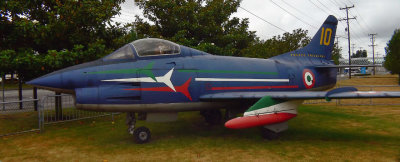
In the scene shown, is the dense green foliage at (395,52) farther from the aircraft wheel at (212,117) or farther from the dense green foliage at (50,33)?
the dense green foliage at (50,33)

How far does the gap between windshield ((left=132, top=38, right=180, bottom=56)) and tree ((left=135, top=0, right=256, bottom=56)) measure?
20.6ft

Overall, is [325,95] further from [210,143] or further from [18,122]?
[18,122]

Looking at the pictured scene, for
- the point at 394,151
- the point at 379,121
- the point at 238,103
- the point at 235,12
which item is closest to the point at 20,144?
the point at 238,103

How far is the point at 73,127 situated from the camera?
921cm

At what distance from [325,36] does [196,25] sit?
22.2 ft

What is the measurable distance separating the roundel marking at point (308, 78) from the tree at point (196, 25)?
5150 millimetres

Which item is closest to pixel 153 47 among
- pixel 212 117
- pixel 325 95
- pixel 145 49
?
pixel 145 49

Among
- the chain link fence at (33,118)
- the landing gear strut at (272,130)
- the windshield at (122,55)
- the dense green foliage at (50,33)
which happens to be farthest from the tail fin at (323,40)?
the chain link fence at (33,118)

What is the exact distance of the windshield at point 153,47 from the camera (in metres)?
6.61

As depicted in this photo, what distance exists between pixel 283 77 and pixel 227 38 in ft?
21.8

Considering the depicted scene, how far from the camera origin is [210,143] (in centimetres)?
675

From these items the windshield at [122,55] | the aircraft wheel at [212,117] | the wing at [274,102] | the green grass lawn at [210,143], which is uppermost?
the windshield at [122,55]

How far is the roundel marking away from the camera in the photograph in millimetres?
9563

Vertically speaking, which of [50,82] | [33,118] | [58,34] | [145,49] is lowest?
[33,118]
